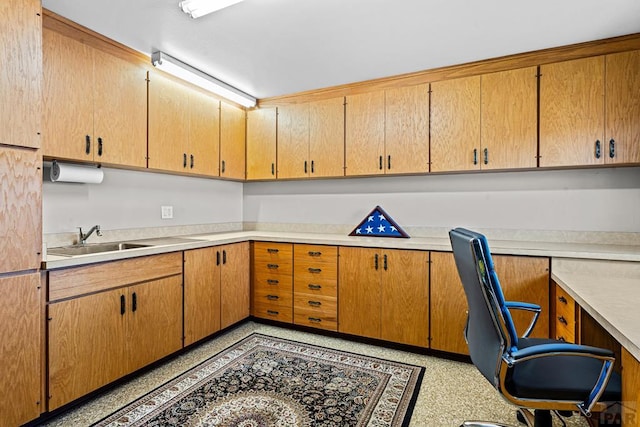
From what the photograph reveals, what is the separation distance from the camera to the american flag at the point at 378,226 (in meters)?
3.34

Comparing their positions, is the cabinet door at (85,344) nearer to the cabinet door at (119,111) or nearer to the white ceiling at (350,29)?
the cabinet door at (119,111)

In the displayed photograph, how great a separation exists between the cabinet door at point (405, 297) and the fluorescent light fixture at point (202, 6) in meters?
2.16

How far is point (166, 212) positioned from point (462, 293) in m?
2.82

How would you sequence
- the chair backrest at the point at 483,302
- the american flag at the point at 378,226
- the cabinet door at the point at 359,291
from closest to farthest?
the chair backrest at the point at 483,302, the cabinet door at the point at 359,291, the american flag at the point at 378,226

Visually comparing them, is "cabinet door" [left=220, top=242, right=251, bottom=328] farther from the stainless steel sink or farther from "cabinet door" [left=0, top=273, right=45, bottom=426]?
"cabinet door" [left=0, top=273, right=45, bottom=426]

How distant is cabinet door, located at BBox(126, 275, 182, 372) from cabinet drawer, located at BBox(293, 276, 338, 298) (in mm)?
1093

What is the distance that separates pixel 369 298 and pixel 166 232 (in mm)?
2067

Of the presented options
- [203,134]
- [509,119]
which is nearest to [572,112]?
[509,119]

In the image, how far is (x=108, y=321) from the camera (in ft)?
7.34

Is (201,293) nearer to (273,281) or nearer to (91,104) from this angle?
(273,281)

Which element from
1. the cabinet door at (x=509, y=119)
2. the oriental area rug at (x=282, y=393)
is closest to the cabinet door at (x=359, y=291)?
the oriental area rug at (x=282, y=393)

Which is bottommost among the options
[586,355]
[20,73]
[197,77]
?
[586,355]

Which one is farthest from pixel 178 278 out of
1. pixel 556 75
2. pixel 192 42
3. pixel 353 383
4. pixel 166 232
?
pixel 556 75

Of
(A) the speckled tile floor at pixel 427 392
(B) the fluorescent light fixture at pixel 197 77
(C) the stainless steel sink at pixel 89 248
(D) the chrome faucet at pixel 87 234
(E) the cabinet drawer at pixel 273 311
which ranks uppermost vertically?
(B) the fluorescent light fixture at pixel 197 77
